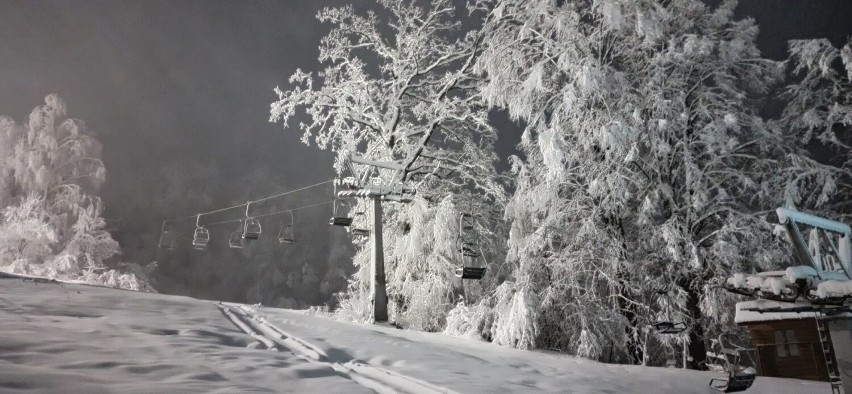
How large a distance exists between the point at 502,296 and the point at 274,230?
43843mm

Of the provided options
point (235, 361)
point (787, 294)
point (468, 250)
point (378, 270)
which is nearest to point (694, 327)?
point (468, 250)

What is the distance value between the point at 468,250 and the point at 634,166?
18.8 ft

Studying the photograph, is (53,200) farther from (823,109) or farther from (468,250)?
(823,109)

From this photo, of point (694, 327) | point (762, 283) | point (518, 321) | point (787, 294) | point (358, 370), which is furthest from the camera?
point (694, 327)

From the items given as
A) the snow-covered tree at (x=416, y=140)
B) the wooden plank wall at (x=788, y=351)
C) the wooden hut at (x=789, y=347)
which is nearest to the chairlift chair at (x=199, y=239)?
the snow-covered tree at (x=416, y=140)

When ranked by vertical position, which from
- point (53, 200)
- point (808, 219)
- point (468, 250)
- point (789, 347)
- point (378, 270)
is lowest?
point (789, 347)

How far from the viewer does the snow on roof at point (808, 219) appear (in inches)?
293

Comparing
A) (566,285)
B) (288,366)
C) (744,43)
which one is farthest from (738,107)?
(288,366)

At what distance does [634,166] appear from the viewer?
14.4 m

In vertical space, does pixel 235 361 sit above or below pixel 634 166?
below

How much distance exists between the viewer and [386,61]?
2111cm

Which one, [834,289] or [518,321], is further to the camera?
[518,321]

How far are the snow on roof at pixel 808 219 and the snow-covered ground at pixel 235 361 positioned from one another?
2837 millimetres

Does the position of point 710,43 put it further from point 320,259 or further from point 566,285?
point 320,259
